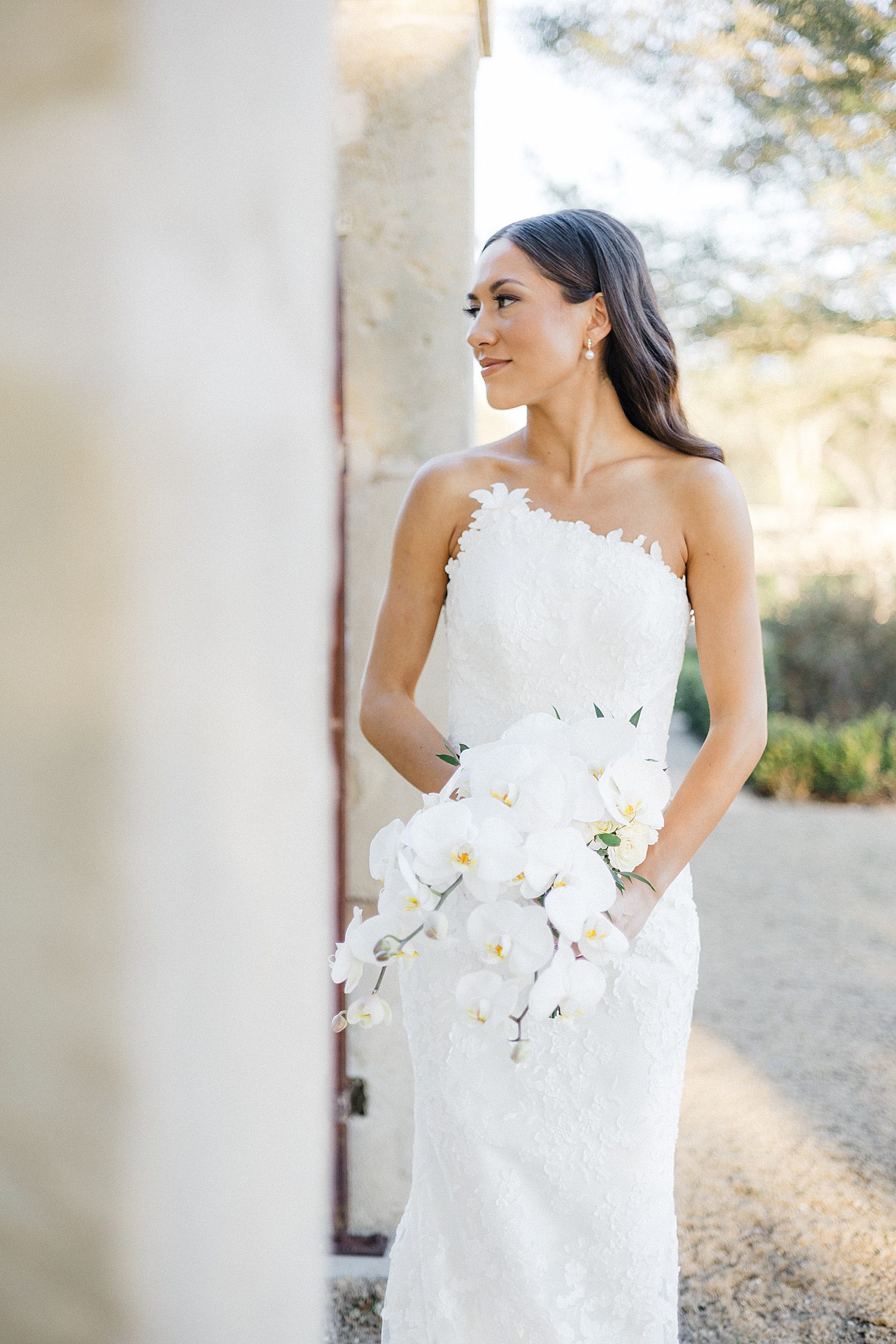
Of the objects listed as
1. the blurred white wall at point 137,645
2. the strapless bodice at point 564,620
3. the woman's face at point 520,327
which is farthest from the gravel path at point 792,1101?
the blurred white wall at point 137,645

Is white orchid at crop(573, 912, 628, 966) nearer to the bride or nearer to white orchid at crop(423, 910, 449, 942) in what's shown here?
white orchid at crop(423, 910, 449, 942)

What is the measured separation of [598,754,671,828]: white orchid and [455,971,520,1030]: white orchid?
31 centimetres

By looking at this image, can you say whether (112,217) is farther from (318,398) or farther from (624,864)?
(624,864)

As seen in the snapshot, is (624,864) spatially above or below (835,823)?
above

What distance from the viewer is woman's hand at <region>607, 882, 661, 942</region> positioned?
182 cm

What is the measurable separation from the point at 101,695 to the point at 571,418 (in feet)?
6.81

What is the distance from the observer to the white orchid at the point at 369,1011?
181cm

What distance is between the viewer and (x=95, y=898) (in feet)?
1.27

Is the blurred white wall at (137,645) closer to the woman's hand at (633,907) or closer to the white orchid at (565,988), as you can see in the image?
the white orchid at (565,988)

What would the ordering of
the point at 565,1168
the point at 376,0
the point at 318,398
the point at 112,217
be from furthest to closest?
the point at 376,0 → the point at 565,1168 → the point at 318,398 → the point at 112,217

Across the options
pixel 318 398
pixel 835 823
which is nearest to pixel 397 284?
pixel 318 398

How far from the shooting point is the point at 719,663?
2162mm

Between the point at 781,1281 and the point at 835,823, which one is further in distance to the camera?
the point at 835,823

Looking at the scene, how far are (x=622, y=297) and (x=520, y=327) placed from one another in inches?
9.7
